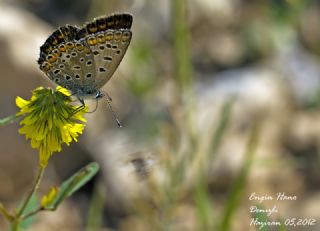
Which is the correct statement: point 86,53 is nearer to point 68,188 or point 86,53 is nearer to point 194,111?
point 68,188

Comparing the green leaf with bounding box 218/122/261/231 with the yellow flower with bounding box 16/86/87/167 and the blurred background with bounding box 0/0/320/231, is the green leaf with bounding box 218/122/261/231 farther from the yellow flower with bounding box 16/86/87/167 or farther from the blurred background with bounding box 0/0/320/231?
the yellow flower with bounding box 16/86/87/167

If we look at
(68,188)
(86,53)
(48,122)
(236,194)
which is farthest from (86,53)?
(236,194)

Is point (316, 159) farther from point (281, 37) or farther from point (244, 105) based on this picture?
point (281, 37)

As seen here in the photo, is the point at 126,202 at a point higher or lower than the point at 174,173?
lower

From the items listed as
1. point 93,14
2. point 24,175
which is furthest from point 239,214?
point 93,14

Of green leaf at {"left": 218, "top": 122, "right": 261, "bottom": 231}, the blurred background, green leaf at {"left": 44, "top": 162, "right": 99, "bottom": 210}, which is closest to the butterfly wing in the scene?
green leaf at {"left": 44, "top": 162, "right": 99, "bottom": 210}

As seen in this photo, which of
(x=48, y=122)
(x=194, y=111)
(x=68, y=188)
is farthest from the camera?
(x=194, y=111)
